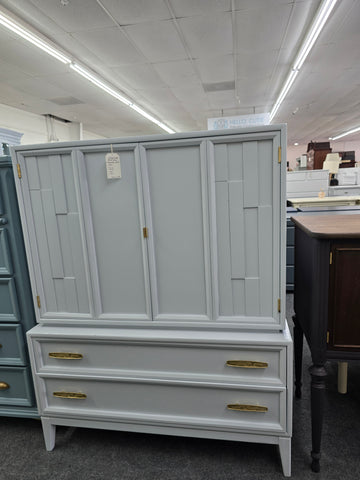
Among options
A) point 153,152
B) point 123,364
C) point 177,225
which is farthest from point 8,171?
point 123,364

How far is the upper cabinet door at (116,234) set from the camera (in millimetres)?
1141

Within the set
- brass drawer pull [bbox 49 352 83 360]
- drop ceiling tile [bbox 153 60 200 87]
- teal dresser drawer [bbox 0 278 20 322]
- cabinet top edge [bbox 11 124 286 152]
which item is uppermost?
drop ceiling tile [bbox 153 60 200 87]

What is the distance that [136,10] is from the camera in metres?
2.79

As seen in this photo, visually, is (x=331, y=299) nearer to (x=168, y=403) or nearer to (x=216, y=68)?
(x=168, y=403)

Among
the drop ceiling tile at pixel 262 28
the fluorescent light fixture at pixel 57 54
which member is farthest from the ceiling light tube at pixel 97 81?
the drop ceiling tile at pixel 262 28

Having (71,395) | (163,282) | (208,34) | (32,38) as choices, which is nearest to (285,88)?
(208,34)

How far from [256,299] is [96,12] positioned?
314cm

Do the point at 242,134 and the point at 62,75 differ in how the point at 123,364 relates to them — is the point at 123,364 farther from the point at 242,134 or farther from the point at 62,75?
the point at 62,75

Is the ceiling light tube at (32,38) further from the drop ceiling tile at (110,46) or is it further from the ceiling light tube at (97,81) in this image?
the drop ceiling tile at (110,46)

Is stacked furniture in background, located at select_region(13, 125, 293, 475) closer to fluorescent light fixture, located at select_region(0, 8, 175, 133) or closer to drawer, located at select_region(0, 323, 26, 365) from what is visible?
drawer, located at select_region(0, 323, 26, 365)

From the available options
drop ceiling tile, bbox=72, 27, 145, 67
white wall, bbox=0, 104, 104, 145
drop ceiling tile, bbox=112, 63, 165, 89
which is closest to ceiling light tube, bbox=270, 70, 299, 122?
drop ceiling tile, bbox=112, 63, 165, 89

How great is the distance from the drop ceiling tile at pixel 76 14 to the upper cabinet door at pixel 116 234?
2449mm

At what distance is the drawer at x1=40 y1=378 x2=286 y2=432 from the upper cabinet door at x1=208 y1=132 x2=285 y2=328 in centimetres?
31

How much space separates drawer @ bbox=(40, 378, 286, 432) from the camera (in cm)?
114
